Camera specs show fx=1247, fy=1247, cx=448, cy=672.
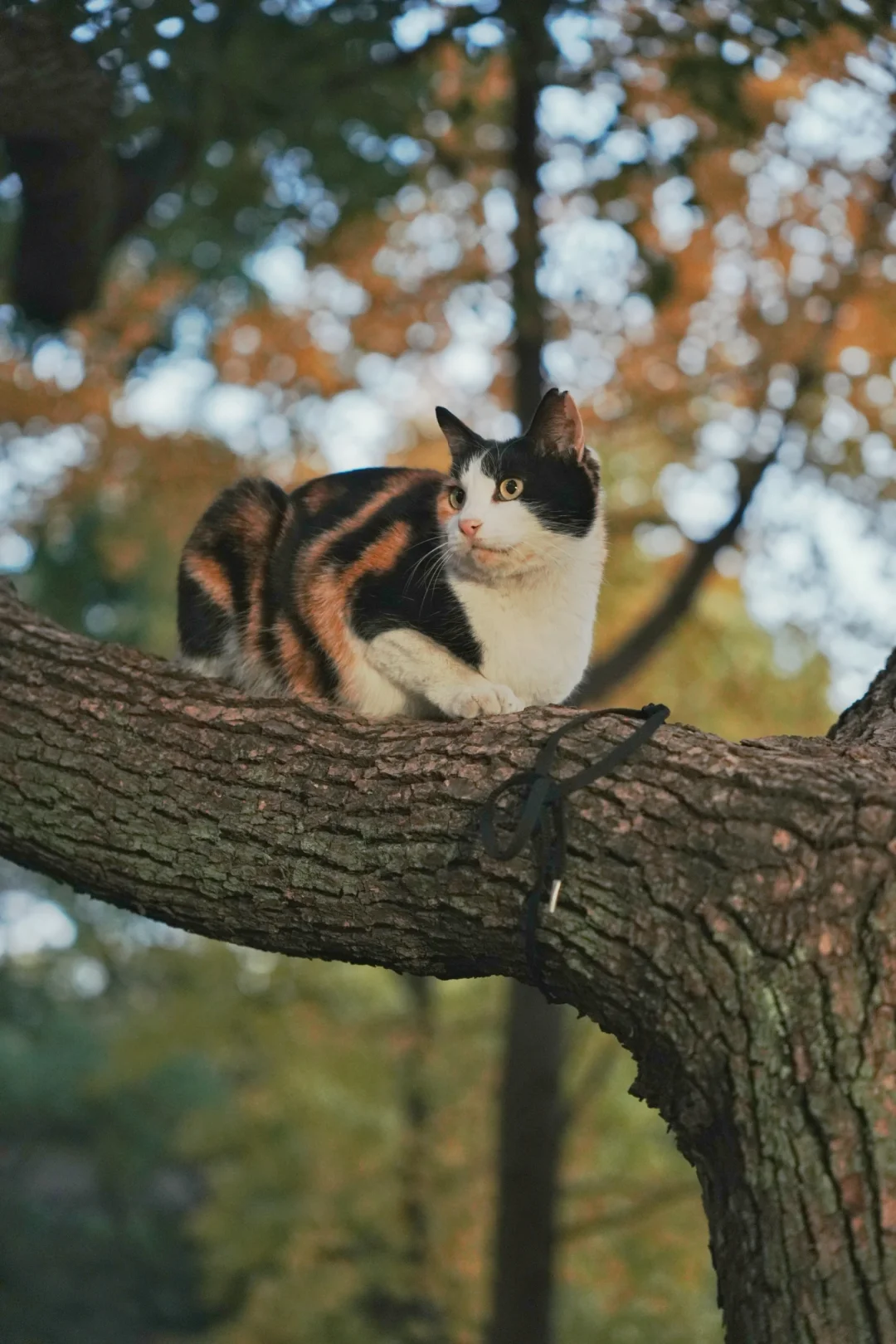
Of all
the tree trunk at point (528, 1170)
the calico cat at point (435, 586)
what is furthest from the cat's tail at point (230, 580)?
the tree trunk at point (528, 1170)

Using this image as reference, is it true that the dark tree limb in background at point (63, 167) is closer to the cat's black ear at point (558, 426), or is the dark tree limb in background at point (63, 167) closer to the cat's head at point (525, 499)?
the cat's head at point (525, 499)

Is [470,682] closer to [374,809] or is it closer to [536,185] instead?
[374,809]

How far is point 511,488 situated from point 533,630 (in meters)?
0.33

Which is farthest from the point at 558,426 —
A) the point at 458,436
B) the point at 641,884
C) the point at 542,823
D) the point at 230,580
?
the point at 641,884

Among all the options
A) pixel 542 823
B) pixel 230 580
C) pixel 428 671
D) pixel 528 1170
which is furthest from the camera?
pixel 528 1170

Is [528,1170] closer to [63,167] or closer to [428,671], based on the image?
[428,671]

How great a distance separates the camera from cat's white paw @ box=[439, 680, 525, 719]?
2627 millimetres

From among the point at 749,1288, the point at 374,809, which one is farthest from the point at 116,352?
the point at 749,1288

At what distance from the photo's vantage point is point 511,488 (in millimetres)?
2791

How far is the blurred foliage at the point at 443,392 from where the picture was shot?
487 cm

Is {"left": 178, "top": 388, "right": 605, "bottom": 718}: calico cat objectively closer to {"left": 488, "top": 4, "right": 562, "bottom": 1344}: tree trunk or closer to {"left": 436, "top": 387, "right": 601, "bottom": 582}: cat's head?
{"left": 436, "top": 387, "right": 601, "bottom": 582}: cat's head

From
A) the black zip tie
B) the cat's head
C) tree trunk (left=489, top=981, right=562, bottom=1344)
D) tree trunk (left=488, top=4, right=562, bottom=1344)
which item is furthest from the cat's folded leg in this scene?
tree trunk (left=489, top=981, right=562, bottom=1344)

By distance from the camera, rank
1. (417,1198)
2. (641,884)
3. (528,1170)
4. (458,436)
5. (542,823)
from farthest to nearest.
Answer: (417,1198) → (528,1170) → (458,436) → (542,823) → (641,884)

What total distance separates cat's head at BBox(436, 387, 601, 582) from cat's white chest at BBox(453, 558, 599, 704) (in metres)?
0.06
